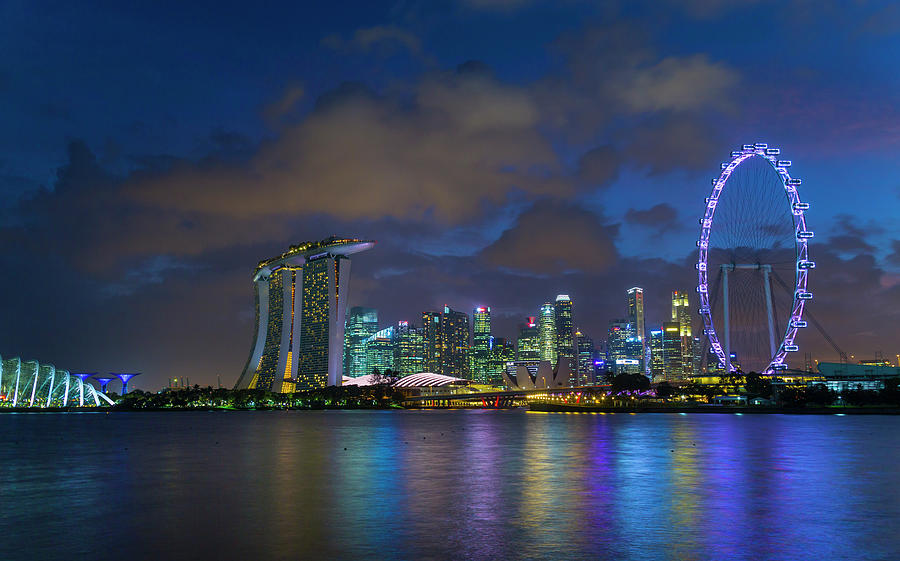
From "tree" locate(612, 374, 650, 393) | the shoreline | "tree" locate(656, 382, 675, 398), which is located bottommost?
the shoreline

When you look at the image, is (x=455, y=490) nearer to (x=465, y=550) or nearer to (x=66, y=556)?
(x=465, y=550)

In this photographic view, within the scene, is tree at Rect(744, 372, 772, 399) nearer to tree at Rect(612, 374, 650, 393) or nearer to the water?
tree at Rect(612, 374, 650, 393)

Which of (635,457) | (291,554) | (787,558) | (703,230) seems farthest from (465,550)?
(703,230)

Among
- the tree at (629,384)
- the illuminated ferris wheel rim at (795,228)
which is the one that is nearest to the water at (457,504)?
the illuminated ferris wheel rim at (795,228)

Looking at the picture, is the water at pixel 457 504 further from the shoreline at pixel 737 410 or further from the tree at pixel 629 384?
the tree at pixel 629 384

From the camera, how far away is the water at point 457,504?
21.8 meters

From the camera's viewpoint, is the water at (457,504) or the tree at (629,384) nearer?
the water at (457,504)

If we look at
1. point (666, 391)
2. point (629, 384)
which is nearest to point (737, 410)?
point (629, 384)

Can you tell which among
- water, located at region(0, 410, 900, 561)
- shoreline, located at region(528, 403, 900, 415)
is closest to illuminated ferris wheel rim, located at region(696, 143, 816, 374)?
shoreline, located at region(528, 403, 900, 415)

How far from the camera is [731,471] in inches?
1640

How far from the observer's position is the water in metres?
21.8

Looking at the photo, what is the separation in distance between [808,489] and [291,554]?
25.1 metres

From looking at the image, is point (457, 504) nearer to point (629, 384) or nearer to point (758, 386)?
point (758, 386)

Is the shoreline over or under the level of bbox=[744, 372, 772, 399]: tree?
under
